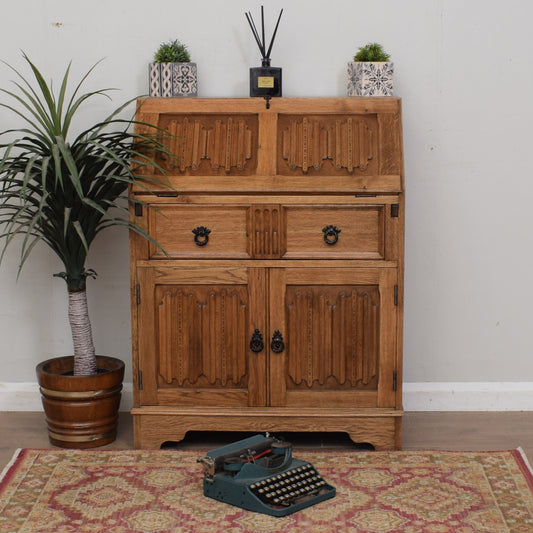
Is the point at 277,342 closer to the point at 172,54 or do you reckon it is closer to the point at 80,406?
the point at 80,406

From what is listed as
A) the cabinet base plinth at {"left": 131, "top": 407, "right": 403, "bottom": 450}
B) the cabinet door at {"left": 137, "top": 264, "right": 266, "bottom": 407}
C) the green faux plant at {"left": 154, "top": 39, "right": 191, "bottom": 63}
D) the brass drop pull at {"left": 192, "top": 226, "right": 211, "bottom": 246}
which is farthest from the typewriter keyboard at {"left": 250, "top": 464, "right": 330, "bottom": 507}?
the green faux plant at {"left": 154, "top": 39, "right": 191, "bottom": 63}

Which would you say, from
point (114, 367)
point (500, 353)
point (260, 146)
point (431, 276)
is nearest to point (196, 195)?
point (260, 146)

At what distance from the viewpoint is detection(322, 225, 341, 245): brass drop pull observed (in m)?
3.14

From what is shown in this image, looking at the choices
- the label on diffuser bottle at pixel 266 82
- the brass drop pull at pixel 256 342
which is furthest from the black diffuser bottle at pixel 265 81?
the brass drop pull at pixel 256 342

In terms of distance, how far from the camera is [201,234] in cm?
316

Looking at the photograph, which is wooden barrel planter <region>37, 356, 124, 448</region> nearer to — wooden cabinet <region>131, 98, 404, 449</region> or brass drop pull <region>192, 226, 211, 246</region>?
wooden cabinet <region>131, 98, 404, 449</region>

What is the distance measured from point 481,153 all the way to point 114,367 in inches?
74.8

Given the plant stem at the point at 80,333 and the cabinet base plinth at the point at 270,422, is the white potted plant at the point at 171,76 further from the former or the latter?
the cabinet base plinth at the point at 270,422

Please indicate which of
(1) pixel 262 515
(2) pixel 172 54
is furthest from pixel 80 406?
(2) pixel 172 54

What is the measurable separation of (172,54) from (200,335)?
3.95ft

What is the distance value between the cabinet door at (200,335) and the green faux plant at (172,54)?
914mm

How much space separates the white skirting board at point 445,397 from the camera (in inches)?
148

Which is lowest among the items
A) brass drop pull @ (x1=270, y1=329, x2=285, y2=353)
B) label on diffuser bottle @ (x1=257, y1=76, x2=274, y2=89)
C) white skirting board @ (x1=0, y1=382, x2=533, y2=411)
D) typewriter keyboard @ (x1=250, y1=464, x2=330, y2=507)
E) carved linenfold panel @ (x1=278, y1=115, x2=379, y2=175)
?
typewriter keyboard @ (x1=250, y1=464, x2=330, y2=507)

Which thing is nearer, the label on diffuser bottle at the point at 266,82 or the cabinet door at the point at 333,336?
the cabinet door at the point at 333,336
